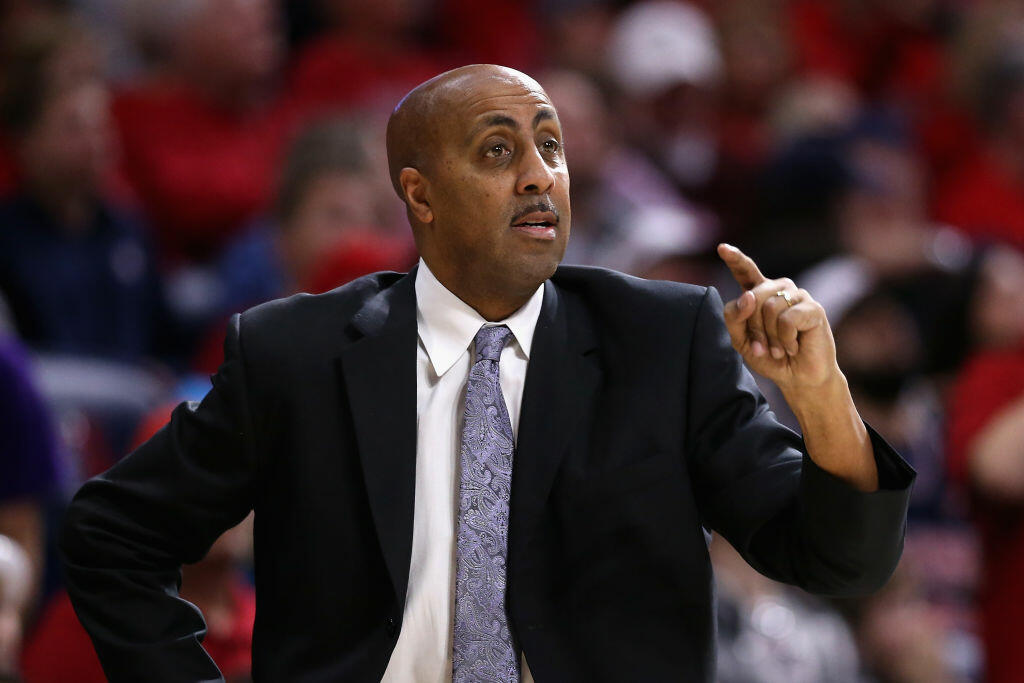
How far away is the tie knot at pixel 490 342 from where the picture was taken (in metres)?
2.10

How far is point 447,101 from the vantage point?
79.5 inches

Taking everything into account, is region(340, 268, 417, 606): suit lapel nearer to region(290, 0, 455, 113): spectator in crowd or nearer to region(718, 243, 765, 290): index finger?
region(718, 243, 765, 290): index finger

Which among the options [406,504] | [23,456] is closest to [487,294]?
[406,504]

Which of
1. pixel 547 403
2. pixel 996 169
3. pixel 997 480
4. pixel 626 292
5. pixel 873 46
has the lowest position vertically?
pixel 997 480

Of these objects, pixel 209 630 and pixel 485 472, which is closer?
pixel 485 472

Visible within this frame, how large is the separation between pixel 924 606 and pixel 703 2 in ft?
11.4

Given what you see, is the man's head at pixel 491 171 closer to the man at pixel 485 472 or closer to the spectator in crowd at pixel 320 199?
the man at pixel 485 472

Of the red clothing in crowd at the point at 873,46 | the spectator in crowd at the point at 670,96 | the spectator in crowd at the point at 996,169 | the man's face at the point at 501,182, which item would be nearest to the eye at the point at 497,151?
the man's face at the point at 501,182

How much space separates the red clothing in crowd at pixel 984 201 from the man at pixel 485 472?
388cm

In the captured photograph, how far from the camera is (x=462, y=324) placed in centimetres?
211

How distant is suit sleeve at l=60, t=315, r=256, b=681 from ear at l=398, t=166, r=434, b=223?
11.7 inches

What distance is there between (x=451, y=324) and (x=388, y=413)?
0.16 metres

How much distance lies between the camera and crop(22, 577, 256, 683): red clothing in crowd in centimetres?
300

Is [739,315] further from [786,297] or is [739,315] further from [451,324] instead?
[451,324]
